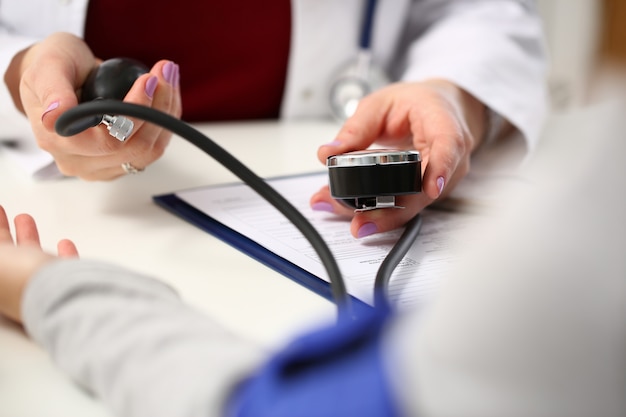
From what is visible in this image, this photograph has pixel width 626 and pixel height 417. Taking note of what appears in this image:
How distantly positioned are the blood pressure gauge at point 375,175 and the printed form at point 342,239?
0.11 ft

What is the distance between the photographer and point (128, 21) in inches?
26.3

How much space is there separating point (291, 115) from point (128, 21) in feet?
0.71

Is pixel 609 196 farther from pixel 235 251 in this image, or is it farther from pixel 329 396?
pixel 235 251

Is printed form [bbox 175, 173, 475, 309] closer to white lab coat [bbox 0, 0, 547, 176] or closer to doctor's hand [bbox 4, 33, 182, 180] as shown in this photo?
doctor's hand [bbox 4, 33, 182, 180]

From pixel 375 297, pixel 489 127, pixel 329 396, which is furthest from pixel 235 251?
pixel 489 127

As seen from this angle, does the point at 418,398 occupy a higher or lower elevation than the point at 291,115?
higher

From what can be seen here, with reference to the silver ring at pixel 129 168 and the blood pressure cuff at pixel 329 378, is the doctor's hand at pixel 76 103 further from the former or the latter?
the blood pressure cuff at pixel 329 378

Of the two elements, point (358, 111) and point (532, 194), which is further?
point (358, 111)

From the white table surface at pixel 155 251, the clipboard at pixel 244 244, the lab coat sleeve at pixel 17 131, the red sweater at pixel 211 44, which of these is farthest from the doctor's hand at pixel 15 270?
the red sweater at pixel 211 44

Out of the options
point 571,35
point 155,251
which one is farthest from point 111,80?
point 571,35

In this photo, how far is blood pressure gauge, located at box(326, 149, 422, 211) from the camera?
→ 0.35m

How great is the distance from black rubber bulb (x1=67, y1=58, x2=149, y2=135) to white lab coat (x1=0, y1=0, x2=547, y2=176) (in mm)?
159

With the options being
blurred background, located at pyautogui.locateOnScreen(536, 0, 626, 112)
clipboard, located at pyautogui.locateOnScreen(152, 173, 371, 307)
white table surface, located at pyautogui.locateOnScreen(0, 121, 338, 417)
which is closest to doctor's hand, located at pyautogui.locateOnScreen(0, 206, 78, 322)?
white table surface, located at pyautogui.locateOnScreen(0, 121, 338, 417)

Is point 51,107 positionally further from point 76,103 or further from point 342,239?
point 342,239
